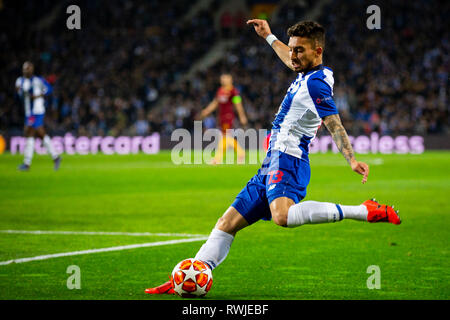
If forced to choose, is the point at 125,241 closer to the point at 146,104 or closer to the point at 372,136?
the point at 372,136

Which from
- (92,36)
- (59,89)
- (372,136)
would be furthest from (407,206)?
(92,36)

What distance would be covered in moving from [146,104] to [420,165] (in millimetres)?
18259

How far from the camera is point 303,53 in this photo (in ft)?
18.8

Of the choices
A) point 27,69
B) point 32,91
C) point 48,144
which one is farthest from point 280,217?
point 32,91

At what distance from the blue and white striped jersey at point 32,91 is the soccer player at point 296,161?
47.6 feet

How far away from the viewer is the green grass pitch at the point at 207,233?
19.9 ft

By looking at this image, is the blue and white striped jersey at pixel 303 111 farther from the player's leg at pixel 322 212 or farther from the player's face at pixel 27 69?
the player's face at pixel 27 69

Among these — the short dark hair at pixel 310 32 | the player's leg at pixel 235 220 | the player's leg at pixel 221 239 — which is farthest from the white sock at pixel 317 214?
the short dark hair at pixel 310 32

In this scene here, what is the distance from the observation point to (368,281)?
628 centimetres

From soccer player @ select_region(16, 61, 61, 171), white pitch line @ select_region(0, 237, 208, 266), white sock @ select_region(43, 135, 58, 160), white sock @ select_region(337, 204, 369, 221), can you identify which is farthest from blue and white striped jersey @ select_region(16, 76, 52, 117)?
white sock @ select_region(337, 204, 369, 221)

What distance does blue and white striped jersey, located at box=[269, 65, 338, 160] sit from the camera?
5.61 meters

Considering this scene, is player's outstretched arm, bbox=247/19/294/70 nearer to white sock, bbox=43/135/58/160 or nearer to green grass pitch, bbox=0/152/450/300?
green grass pitch, bbox=0/152/450/300

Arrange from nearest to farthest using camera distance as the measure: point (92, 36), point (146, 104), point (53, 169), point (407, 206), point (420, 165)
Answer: point (407, 206) < point (53, 169) < point (420, 165) < point (146, 104) < point (92, 36)

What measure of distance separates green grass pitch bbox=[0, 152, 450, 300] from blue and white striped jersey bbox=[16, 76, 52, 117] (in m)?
2.24
